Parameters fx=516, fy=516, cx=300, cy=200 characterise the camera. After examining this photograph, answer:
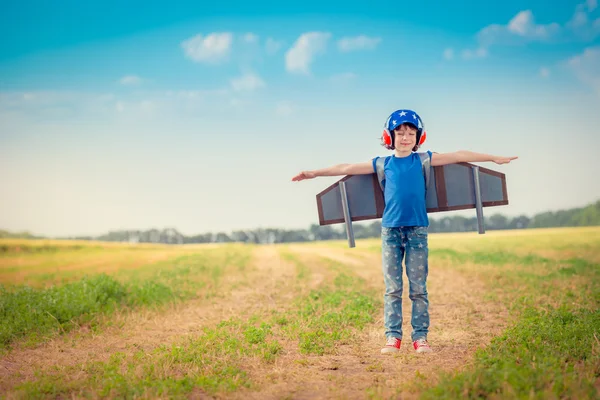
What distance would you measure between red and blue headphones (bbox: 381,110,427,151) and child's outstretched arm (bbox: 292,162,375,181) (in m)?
0.44

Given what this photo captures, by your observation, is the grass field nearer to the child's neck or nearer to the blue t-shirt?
the blue t-shirt

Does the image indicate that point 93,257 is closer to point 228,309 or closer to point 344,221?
point 228,309

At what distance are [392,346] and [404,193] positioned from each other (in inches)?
88.5

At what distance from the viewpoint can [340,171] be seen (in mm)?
8109

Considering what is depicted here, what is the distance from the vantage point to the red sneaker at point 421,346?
24.4 feet

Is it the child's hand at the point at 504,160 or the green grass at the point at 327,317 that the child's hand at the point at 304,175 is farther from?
the child's hand at the point at 504,160

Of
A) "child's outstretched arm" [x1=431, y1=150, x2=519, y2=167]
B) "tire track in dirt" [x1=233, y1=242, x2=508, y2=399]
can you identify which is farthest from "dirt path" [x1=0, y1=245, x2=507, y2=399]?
"child's outstretched arm" [x1=431, y1=150, x2=519, y2=167]

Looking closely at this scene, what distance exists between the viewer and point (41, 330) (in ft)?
32.2

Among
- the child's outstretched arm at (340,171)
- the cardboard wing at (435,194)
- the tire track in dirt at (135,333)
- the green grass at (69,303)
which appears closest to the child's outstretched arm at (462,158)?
the cardboard wing at (435,194)

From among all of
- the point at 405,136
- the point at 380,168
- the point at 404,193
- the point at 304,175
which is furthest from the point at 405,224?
the point at 304,175

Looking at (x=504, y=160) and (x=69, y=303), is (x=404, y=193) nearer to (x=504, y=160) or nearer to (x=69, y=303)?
(x=504, y=160)

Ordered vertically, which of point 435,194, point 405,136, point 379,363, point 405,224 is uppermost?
point 405,136

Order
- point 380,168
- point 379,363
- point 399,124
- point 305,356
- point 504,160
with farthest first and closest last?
point 504,160, point 380,168, point 399,124, point 305,356, point 379,363

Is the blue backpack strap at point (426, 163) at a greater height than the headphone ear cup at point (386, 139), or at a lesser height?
lesser
